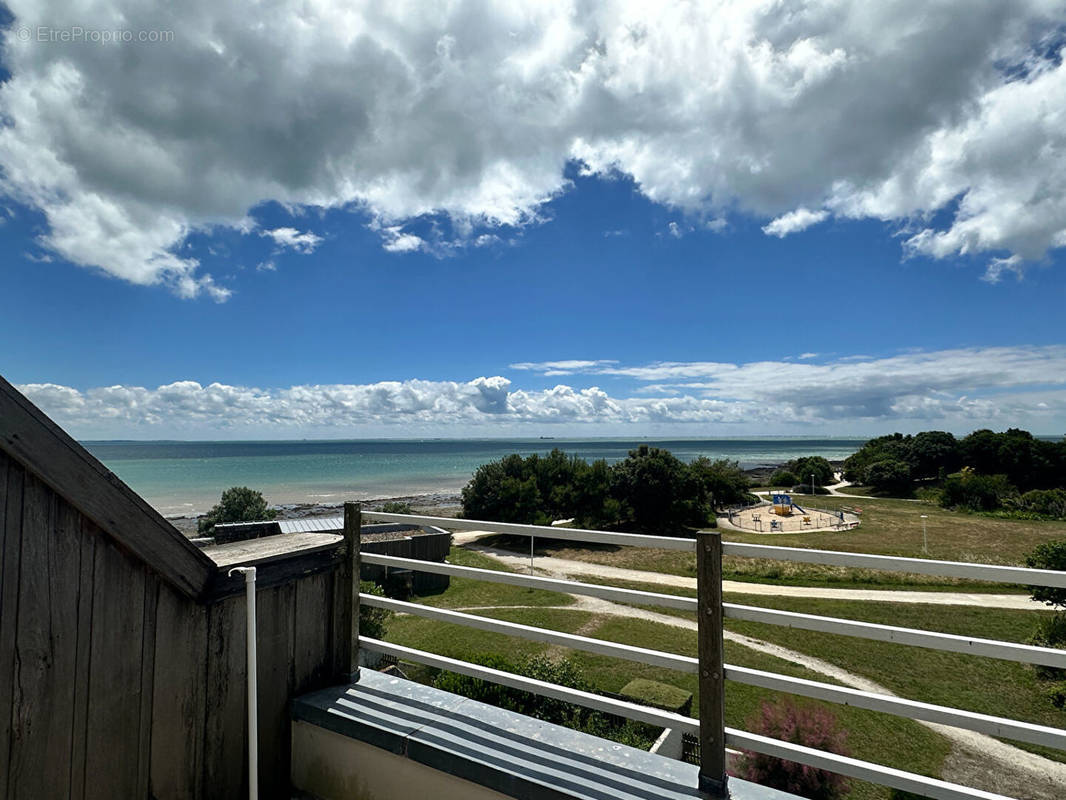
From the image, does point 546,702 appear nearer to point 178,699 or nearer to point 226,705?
point 226,705

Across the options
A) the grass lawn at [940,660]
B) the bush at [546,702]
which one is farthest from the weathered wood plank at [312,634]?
the grass lawn at [940,660]

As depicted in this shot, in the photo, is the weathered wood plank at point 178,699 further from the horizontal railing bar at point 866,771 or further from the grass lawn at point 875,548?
the grass lawn at point 875,548

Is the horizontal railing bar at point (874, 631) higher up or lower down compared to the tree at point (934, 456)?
higher up

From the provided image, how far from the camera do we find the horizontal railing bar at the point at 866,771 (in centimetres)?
148

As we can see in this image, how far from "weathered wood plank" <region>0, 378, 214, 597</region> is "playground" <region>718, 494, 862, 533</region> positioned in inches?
1203

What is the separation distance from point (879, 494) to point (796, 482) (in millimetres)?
7328

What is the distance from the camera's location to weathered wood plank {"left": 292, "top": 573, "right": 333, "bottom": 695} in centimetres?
261

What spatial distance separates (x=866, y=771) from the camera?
5.42 feet

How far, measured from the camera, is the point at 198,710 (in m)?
2.20

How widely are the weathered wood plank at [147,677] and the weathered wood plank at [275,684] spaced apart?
0.42 metres

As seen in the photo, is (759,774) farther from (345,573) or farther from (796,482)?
(796,482)

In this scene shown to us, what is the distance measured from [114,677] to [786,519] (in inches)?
1375

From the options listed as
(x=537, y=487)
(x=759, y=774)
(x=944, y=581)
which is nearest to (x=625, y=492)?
(x=537, y=487)

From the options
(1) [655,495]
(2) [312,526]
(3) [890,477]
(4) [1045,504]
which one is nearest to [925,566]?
(2) [312,526]
